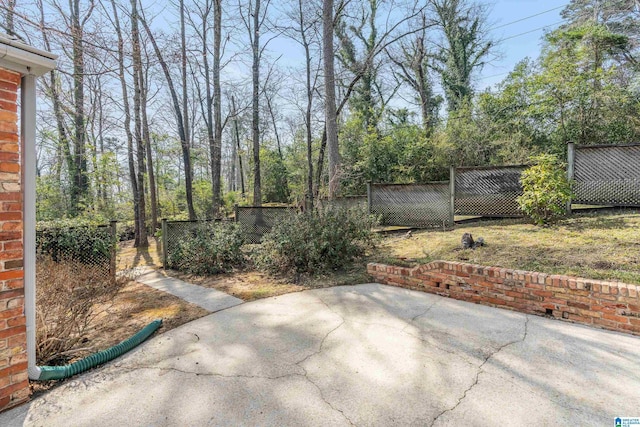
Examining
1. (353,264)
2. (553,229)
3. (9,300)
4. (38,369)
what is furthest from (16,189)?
(553,229)

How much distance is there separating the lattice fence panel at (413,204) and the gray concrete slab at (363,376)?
4307mm

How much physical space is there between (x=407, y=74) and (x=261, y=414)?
19.0 m

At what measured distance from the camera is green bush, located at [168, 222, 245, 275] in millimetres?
5449

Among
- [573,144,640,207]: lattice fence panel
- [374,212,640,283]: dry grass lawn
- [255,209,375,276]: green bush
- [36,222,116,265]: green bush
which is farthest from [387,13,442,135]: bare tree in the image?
[36,222,116,265]: green bush

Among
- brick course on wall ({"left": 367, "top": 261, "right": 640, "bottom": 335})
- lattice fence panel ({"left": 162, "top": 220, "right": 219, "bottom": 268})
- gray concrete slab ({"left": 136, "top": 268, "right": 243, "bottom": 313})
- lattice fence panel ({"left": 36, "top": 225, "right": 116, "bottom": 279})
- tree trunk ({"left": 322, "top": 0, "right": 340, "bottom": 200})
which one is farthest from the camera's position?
tree trunk ({"left": 322, "top": 0, "right": 340, "bottom": 200})

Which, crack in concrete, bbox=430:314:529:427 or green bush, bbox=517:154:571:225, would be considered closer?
crack in concrete, bbox=430:314:529:427

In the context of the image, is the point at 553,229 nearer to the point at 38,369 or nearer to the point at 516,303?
the point at 516,303

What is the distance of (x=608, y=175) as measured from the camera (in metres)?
5.95

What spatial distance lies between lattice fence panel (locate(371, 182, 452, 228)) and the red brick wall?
6.20 meters

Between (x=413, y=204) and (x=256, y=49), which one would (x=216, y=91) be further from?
(x=413, y=204)

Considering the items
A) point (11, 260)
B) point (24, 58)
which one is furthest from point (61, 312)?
point (24, 58)

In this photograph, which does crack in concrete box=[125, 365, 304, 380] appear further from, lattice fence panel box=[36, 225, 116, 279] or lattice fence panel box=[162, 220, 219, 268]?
lattice fence panel box=[162, 220, 219, 268]

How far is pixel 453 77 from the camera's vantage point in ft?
54.0

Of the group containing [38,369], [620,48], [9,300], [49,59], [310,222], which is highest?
[620,48]
